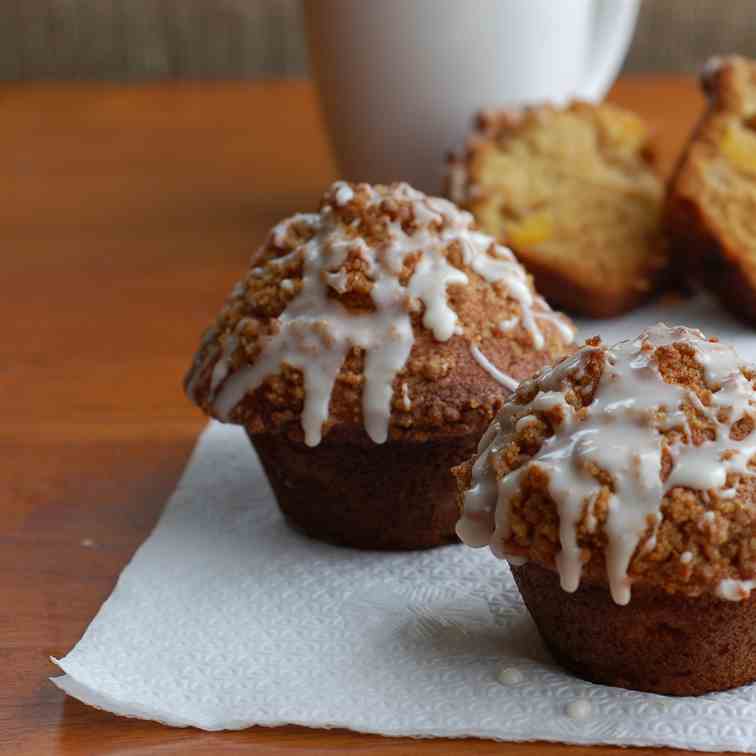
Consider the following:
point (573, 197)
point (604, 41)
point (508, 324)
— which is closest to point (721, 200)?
point (573, 197)

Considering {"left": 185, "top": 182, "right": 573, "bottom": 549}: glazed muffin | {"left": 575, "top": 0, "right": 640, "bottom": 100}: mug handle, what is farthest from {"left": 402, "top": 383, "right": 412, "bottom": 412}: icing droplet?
{"left": 575, "top": 0, "right": 640, "bottom": 100}: mug handle

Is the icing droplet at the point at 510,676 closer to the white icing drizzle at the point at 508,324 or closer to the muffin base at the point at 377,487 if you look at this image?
the muffin base at the point at 377,487

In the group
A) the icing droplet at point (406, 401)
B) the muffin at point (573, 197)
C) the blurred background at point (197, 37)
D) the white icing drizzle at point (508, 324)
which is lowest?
the blurred background at point (197, 37)

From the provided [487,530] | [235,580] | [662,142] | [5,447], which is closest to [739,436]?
[487,530]

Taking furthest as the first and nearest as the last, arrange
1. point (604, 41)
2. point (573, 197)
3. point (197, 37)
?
point (197, 37) → point (604, 41) → point (573, 197)

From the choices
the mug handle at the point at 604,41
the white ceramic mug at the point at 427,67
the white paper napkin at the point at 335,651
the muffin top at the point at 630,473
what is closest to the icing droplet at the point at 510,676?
the white paper napkin at the point at 335,651

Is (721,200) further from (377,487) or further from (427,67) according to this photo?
(377,487)

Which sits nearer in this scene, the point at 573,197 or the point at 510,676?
the point at 510,676

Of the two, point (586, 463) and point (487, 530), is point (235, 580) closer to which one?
point (487, 530)
